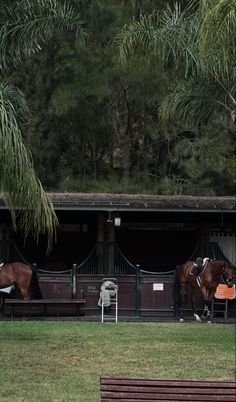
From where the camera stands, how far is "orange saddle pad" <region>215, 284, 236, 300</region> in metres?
18.8

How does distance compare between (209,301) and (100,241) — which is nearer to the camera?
(209,301)

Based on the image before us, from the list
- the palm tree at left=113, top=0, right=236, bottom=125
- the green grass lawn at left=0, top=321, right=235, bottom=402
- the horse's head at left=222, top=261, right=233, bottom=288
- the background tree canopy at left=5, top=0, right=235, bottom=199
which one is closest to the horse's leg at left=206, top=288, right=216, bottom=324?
the horse's head at left=222, top=261, right=233, bottom=288

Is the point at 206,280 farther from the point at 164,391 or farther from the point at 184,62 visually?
the point at 164,391

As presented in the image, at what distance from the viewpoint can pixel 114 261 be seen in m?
20.0

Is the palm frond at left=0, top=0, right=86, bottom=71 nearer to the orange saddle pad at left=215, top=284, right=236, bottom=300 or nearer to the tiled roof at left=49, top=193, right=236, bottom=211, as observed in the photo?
the tiled roof at left=49, top=193, right=236, bottom=211

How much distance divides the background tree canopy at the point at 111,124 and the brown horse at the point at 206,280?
3802 mm

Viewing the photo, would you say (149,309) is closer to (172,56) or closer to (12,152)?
(172,56)

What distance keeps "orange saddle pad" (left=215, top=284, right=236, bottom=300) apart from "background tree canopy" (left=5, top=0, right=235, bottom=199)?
4439mm

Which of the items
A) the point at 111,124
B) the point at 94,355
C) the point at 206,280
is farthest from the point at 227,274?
the point at 111,124

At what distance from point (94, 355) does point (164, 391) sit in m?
6.47

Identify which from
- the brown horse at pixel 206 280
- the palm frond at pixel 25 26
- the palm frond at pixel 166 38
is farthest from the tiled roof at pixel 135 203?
the palm frond at pixel 25 26

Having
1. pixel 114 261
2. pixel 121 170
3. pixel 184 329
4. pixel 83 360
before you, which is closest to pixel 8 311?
pixel 114 261

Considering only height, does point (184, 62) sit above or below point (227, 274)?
above

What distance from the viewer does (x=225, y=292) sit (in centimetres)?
1889
